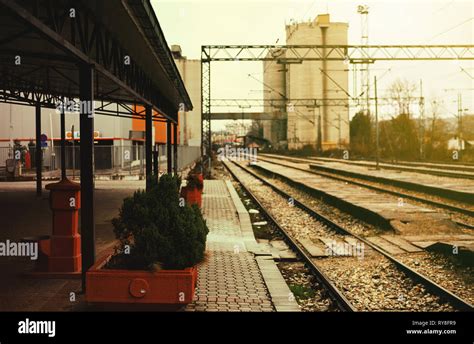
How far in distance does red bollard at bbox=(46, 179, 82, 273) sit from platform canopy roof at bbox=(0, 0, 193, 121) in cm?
177

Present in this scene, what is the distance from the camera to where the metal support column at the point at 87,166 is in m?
7.48

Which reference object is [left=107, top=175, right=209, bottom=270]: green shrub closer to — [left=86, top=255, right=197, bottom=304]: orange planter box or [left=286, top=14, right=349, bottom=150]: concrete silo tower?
[left=86, top=255, right=197, bottom=304]: orange planter box

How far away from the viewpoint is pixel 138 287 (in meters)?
5.98

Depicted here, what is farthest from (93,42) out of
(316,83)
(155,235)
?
(316,83)

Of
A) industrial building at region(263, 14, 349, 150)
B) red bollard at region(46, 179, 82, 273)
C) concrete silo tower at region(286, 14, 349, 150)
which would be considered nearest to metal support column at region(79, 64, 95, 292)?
red bollard at region(46, 179, 82, 273)

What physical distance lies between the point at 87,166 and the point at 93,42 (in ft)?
13.5

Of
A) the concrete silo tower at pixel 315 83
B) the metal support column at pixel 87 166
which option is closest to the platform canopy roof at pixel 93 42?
the metal support column at pixel 87 166

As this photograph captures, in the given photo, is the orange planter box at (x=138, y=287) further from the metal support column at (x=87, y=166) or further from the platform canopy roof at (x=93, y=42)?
the platform canopy roof at (x=93, y=42)

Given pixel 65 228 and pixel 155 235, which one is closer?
pixel 155 235

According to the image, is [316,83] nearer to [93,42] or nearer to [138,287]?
[93,42]

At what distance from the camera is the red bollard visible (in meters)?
7.98

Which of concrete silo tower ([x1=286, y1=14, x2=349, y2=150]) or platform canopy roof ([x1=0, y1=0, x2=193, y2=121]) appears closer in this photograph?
platform canopy roof ([x1=0, y1=0, x2=193, y2=121])

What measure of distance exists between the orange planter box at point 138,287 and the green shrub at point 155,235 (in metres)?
0.15
